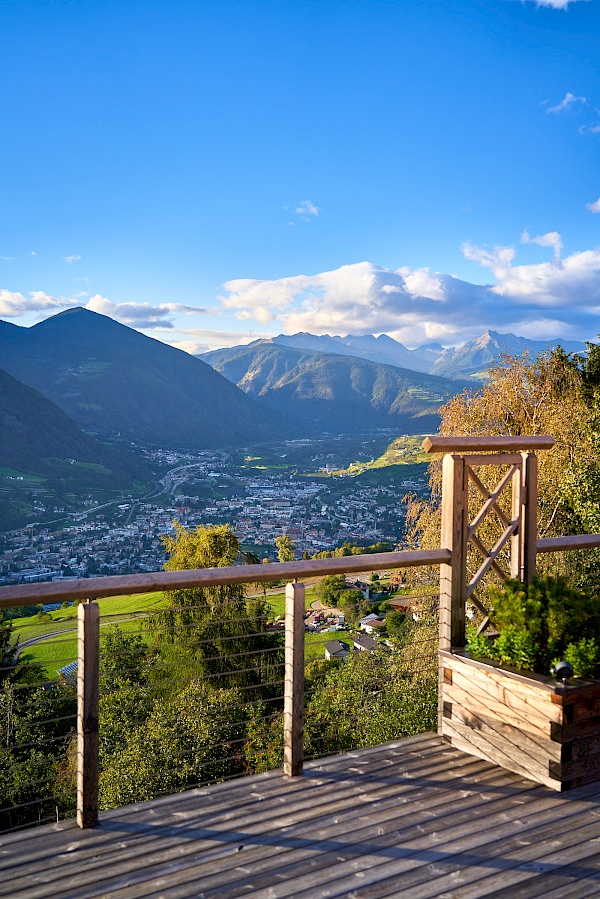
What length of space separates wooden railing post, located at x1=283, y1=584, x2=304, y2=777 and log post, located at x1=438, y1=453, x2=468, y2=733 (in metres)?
0.88

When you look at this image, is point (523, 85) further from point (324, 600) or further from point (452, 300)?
point (452, 300)

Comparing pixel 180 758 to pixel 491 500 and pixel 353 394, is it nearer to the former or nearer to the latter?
pixel 491 500

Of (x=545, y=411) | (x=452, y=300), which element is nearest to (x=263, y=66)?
(x=545, y=411)

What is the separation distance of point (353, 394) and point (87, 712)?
15977cm

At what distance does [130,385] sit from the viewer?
126 meters

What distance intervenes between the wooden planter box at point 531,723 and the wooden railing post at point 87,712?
181 centimetres

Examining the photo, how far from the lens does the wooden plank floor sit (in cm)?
231

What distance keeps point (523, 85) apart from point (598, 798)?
786 inches

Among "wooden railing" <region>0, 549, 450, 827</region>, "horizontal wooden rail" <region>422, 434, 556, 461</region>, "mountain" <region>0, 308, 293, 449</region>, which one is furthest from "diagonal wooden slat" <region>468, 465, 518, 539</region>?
"mountain" <region>0, 308, 293, 449</region>

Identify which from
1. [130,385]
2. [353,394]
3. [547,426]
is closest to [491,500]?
[547,426]

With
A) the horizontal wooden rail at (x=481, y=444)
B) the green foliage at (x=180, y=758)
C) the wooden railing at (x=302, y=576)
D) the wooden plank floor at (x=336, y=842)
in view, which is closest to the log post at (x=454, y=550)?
the wooden railing at (x=302, y=576)

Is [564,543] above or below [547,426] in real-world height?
below

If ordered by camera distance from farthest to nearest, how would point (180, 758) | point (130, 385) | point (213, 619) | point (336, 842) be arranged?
point (130, 385) → point (213, 619) → point (180, 758) → point (336, 842)

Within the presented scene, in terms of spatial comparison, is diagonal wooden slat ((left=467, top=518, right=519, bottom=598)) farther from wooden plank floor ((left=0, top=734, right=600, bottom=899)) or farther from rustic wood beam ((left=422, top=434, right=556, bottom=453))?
wooden plank floor ((left=0, top=734, right=600, bottom=899))
